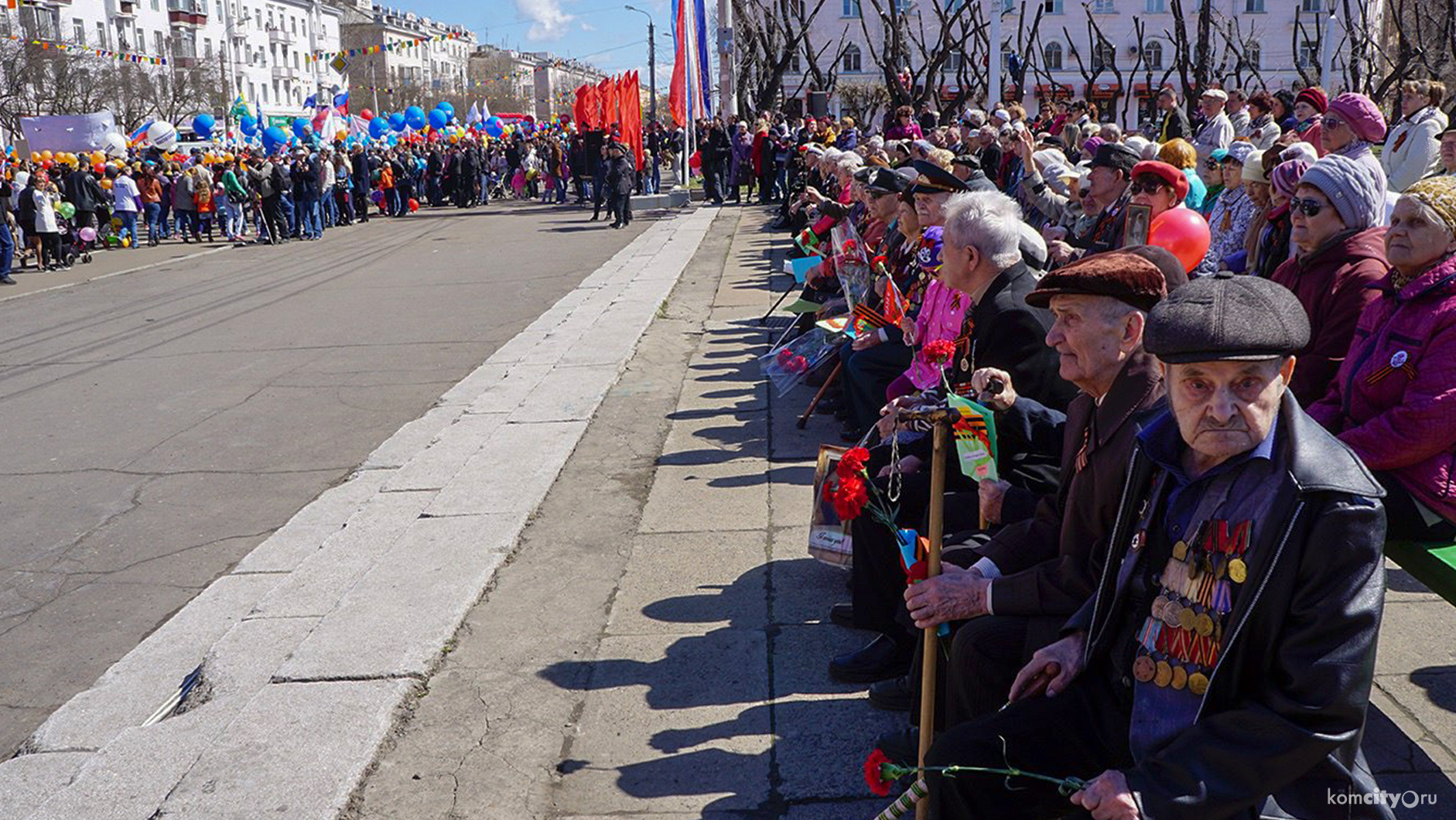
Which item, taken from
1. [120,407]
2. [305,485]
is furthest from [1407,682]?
[120,407]

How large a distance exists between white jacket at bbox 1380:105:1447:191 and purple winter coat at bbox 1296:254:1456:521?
6.02 metres

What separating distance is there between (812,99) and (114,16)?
5827 centimetres

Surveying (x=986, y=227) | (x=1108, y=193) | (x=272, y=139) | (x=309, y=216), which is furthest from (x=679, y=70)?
(x=986, y=227)

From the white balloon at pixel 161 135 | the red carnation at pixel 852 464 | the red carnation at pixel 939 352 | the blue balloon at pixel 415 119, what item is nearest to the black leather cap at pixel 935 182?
the red carnation at pixel 939 352

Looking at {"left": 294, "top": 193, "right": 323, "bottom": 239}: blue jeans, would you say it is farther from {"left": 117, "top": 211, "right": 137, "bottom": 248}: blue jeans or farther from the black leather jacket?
the black leather jacket

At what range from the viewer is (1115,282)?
2.93 meters

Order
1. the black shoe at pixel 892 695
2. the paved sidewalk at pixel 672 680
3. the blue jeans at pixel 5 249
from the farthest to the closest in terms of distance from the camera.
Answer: the blue jeans at pixel 5 249, the black shoe at pixel 892 695, the paved sidewalk at pixel 672 680

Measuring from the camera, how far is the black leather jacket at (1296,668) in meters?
1.95

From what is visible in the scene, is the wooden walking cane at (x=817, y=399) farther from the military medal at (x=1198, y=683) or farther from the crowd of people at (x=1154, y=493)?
the military medal at (x=1198, y=683)

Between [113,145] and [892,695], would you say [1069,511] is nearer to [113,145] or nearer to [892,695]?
[892,695]

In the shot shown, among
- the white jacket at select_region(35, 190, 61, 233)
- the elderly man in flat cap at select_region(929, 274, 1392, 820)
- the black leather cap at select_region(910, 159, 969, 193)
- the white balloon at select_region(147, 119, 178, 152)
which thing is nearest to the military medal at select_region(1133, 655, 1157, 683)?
the elderly man in flat cap at select_region(929, 274, 1392, 820)

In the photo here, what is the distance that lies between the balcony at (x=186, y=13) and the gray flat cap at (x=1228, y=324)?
295 feet

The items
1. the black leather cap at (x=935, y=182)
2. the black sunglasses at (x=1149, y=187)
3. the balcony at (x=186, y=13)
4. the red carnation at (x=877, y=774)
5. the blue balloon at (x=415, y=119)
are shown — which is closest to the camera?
the red carnation at (x=877, y=774)

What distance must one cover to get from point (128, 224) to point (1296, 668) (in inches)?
1039
